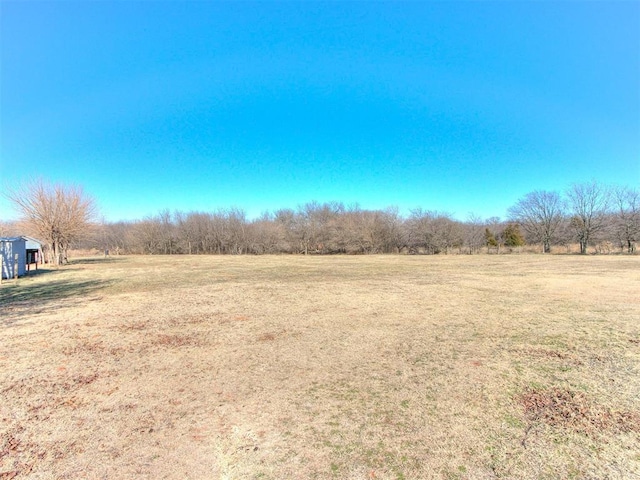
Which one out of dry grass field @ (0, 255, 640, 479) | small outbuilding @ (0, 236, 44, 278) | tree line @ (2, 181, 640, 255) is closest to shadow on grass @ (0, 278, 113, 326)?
dry grass field @ (0, 255, 640, 479)

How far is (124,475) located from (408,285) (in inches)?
450

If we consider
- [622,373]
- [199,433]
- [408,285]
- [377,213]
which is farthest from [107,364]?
[377,213]

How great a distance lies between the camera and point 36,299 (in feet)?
32.0

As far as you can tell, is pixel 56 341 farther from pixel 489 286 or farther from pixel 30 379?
pixel 489 286

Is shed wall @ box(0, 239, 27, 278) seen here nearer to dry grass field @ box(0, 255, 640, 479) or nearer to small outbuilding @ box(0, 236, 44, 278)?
small outbuilding @ box(0, 236, 44, 278)

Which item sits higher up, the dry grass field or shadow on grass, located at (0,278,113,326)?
shadow on grass, located at (0,278,113,326)

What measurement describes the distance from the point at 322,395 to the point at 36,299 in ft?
36.5

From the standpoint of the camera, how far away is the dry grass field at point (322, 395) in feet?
7.95

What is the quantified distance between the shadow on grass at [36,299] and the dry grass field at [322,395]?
0.33m

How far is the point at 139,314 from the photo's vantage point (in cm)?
761

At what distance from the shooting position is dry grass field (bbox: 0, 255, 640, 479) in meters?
2.42

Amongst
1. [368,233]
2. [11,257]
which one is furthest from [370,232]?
[11,257]

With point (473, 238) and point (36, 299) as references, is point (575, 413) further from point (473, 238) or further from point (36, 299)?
point (473, 238)

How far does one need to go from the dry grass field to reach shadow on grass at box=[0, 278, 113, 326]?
0.33 m
